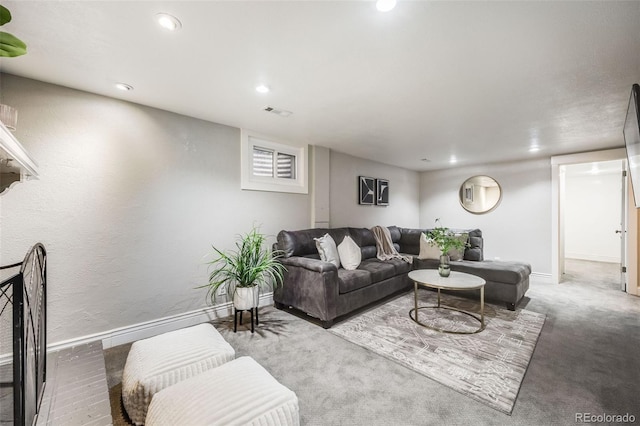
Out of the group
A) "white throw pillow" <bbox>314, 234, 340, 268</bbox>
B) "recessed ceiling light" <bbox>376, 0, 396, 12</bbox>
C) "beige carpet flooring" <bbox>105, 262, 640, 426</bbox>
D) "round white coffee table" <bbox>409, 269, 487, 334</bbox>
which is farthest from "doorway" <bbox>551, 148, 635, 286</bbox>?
"recessed ceiling light" <bbox>376, 0, 396, 12</bbox>

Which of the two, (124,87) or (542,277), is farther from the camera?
(542,277)

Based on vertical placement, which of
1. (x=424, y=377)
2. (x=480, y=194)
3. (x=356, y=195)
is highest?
(x=480, y=194)

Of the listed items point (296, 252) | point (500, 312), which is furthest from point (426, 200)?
point (296, 252)

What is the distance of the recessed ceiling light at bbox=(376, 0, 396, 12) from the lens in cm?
132

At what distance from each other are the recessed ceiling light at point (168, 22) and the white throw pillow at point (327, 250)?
8.41 ft

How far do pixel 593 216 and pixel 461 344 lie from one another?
23.1 ft

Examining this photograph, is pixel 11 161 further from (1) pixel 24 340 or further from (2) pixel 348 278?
(2) pixel 348 278

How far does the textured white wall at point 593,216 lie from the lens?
6.30 m

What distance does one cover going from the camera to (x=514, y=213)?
519 centimetres

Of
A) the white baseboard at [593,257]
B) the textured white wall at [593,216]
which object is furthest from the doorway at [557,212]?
the white baseboard at [593,257]

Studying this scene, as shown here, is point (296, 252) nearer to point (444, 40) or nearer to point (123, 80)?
point (123, 80)

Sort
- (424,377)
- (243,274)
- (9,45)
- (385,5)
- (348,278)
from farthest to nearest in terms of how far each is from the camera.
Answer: (348,278) → (243,274) → (424,377) → (385,5) → (9,45)

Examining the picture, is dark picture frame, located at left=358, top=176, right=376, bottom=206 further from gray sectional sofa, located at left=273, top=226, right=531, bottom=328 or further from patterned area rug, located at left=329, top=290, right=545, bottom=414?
patterned area rug, located at left=329, top=290, right=545, bottom=414

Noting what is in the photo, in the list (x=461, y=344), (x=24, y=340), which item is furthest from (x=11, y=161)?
(x=461, y=344)
